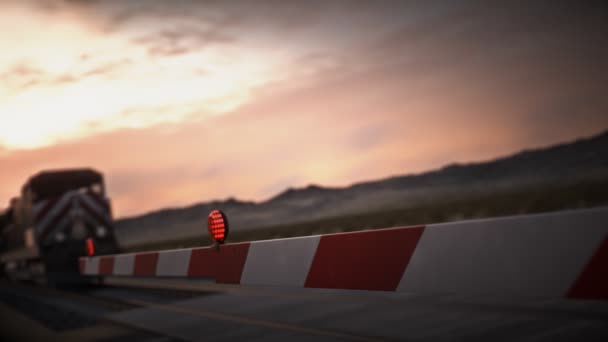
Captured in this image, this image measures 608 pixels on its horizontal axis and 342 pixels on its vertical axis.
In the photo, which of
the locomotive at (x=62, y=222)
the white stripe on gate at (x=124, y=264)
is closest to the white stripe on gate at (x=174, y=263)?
the white stripe on gate at (x=124, y=264)

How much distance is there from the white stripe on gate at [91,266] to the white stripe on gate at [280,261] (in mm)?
5074

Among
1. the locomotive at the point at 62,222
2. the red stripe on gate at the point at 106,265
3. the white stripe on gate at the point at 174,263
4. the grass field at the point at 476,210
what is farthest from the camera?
the grass field at the point at 476,210

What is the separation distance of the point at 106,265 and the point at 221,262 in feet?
13.2

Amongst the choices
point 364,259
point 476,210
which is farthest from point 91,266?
point 476,210

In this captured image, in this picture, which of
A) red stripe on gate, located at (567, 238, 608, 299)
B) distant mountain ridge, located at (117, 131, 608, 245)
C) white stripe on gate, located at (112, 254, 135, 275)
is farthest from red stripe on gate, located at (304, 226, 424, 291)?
distant mountain ridge, located at (117, 131, 608, 245)

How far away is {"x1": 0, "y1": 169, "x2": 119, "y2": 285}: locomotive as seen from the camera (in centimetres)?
1541

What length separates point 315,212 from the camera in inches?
7382

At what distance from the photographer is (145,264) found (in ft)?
21.7

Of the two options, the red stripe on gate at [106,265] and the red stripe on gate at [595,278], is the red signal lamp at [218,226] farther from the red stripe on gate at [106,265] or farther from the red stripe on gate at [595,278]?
the red stripe on gate at [106,265]

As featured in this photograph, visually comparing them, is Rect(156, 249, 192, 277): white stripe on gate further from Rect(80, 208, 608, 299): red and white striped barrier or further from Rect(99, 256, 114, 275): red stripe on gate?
Rect(99, 256, 114, 275): red stripe on gate

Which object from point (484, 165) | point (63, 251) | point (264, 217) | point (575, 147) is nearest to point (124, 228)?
point (264, 217)

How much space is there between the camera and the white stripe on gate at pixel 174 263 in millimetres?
5531

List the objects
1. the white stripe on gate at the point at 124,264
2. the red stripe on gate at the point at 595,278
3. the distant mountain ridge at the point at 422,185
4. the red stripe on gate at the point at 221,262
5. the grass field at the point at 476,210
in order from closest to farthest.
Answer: the red stripe on gate at the point at 595,278, the red stripe on gate at the point at 221,262, the white stripe on gate at the point at 124,264, the grass field at the point at 476,210, the distant mountain ridge at the point at 422,185

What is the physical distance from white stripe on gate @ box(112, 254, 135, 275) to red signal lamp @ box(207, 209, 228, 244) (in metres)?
2.62
